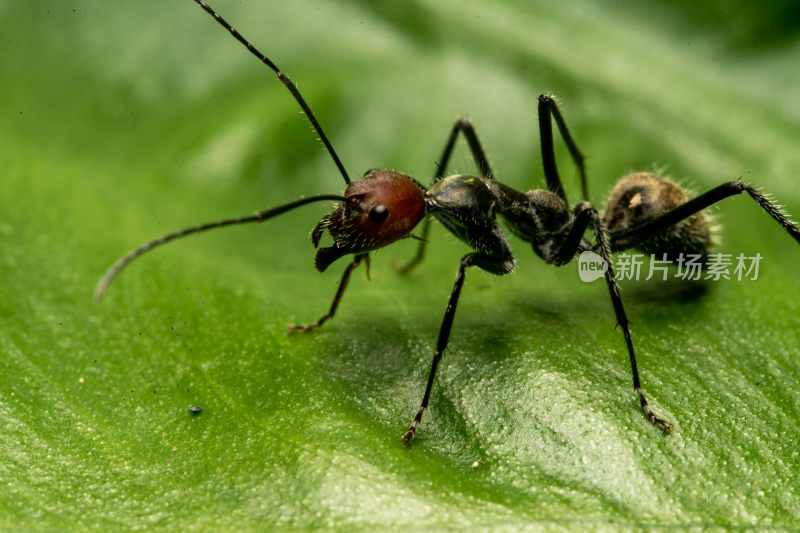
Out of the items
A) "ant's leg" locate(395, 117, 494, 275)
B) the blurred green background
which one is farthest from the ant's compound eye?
"ant's leg" locate(395, 117, 494, 275)

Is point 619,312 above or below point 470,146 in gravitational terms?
below

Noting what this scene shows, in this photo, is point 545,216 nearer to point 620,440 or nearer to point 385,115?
point 385,115

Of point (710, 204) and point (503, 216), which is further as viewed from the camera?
point (503, 216)

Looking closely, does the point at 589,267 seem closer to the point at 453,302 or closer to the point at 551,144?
the point at 551,144

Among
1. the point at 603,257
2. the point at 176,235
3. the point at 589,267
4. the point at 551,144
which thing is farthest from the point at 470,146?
the point at 176,235

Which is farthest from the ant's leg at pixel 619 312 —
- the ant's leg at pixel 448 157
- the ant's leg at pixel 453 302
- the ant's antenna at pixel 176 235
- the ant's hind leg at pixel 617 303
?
the ant's antenna at pixel 176 235

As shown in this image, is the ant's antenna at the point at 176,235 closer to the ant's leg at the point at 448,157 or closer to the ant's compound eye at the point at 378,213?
the ant's compound eye at the point at 378,213
